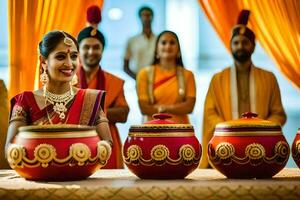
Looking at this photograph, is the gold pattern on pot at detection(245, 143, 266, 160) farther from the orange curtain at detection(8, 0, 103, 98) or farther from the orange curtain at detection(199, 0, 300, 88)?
the orange curtain at detection(199, 0, 300, 88)

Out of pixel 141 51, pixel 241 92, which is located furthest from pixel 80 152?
pixel 141 51

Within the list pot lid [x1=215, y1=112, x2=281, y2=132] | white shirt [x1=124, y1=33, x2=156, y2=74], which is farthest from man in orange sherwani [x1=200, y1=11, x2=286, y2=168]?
pot lid [x1=215, y1=112, x2=281, y2=132]

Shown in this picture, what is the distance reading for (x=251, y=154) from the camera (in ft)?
4.31

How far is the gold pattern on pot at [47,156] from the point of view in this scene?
4.09 feet

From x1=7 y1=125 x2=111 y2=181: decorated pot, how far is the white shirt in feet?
7.70

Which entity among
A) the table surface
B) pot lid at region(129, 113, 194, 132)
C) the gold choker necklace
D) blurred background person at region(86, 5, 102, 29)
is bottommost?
the table surface

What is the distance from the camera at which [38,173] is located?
4.14 ft

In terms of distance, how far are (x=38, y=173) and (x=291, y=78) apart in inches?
100

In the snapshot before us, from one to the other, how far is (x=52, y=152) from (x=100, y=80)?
5.68 ft

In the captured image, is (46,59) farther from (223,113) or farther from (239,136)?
(223,113)

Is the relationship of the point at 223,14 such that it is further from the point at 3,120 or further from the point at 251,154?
the point at 251,154

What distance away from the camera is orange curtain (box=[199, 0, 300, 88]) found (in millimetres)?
3559

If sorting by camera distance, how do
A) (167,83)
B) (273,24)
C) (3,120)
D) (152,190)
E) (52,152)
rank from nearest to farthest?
1. (152,190)
2. (52,152)
3. (3,120)
4. (167,83)
5. (273,24)

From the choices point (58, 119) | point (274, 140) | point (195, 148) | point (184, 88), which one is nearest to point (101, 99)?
point (58, 119)
